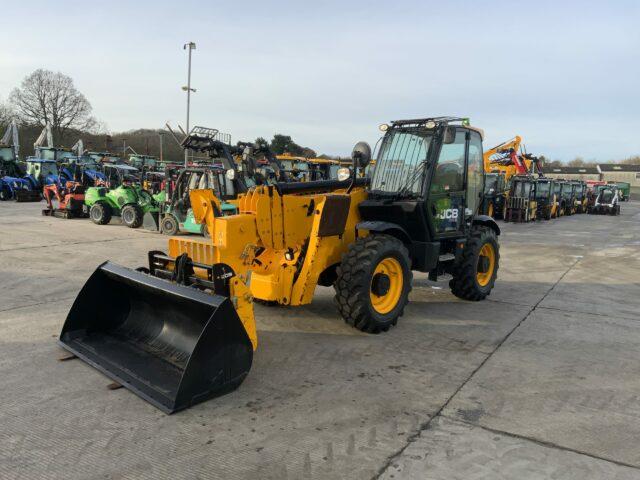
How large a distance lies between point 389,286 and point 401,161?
1678 mm

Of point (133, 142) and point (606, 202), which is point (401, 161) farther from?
point (133, 142)

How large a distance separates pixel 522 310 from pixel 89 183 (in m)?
21.2

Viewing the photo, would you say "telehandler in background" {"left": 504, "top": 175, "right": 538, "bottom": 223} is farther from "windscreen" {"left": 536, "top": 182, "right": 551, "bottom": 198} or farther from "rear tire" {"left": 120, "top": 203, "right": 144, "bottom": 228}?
"rear tire" {"left": 120, "top": 203, "right": 144, "bottom": 228}

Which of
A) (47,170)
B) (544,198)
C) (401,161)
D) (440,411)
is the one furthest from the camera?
(544,198)

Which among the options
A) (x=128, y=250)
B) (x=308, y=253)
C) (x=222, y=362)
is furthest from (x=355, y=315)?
(x=128, y=250)

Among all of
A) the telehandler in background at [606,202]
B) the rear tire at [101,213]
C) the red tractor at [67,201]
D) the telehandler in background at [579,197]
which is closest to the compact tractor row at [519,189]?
the telehandler in background at [579,197]

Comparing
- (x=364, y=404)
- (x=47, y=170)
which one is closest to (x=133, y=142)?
(x=47, y=170)

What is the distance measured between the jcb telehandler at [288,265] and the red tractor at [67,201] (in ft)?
42.9

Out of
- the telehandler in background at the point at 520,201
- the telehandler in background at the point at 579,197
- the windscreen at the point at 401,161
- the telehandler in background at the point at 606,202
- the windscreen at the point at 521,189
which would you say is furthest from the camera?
the telehandler in background at the point at 606,202

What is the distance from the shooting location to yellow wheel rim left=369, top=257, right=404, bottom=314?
553 centimetres

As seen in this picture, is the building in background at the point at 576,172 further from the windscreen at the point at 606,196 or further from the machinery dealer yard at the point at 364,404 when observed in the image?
the machinery dealer yard at the point at 364,404

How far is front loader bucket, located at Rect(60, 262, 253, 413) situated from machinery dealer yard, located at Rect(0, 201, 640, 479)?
0.14 metres

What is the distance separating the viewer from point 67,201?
54.6ft

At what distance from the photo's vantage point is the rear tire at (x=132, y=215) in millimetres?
14680
